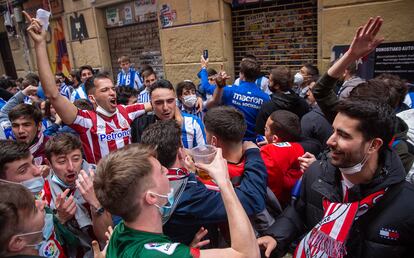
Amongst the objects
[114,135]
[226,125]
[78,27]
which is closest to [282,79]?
[226,125]

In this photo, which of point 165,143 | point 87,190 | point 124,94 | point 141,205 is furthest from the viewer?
point 124,94

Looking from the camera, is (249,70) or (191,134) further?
(249,70)

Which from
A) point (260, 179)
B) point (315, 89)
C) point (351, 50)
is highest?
point (351, 50)

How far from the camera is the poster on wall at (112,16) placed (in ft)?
32.5

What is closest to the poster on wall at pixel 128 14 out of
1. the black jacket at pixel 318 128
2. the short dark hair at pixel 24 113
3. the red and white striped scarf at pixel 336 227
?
the short dark hair at pixel 24 113

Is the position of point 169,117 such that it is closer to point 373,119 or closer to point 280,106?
point 280,106

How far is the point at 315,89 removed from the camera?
Result: 2.33 m

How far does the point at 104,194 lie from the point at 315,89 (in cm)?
169

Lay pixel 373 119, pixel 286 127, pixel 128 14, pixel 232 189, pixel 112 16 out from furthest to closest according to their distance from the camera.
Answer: pixel 112 16, pixel 128 14, pixel 286 127, pixel 373 119, pixel 232 189

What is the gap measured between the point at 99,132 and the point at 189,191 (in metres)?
1.91

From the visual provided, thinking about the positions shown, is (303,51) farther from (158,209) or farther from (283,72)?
(158,209)

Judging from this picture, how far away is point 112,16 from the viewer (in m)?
10.0

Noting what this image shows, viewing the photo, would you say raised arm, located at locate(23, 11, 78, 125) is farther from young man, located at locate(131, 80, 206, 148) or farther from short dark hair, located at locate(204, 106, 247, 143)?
short dark hair, located at locate(204, 106, 247, 143)

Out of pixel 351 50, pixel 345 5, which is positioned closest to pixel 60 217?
pixel 351 50
